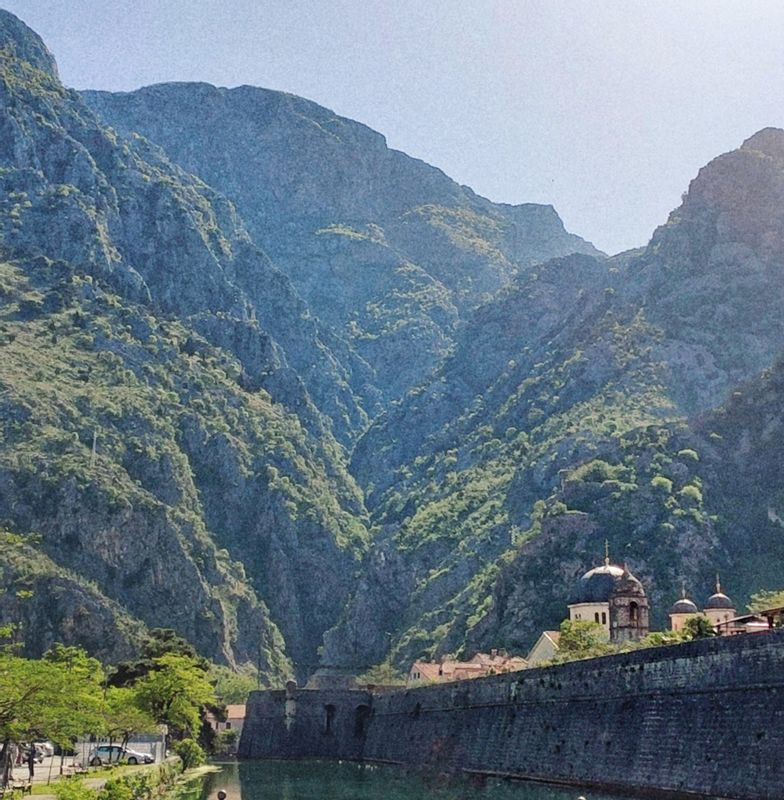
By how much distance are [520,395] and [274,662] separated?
2584 inches

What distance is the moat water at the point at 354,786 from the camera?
52.6 m

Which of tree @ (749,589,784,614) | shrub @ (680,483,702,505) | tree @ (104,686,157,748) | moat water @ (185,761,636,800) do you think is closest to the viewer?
moat water @ (185,761,636,800)

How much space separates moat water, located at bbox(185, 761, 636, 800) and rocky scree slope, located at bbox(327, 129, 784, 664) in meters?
47.7

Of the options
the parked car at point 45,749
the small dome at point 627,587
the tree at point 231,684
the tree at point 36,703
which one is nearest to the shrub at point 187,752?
the parked car at point 45,749

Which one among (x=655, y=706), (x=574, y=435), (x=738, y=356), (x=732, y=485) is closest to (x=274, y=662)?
(x=574, y=435)

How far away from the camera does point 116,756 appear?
71.8 meters

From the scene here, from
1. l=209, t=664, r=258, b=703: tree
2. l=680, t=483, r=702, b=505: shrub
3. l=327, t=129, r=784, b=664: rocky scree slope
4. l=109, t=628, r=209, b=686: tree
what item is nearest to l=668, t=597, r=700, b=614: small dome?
l=327, t=129, r=784, b=664: rocky scree slope

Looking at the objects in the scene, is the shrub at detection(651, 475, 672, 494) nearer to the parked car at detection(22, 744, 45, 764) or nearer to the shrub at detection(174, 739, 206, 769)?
the shrub at detection(174, 739, 206, 769)

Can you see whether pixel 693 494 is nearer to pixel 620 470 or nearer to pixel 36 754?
pixel 620 470

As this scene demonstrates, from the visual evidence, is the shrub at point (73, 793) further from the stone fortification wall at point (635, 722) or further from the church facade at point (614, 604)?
the church facade at point (614, 604)

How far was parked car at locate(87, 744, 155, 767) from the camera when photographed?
7018 cm

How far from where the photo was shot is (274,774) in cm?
7912

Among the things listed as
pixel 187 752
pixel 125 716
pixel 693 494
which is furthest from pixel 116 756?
pixel 693 494

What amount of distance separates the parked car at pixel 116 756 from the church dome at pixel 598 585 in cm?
4078
